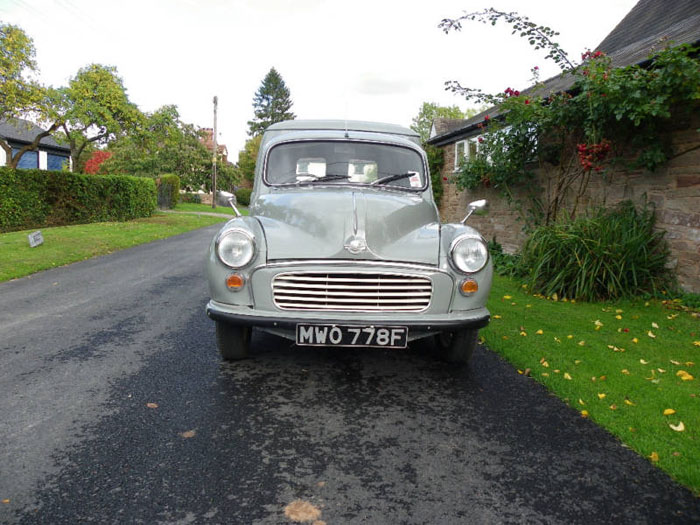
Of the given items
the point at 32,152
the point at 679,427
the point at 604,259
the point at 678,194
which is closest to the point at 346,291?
the point at 679,427

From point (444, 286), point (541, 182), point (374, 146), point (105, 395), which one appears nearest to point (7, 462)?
point (105, 395)

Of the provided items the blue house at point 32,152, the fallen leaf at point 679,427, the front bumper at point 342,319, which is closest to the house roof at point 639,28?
the front bumper at point 342,319

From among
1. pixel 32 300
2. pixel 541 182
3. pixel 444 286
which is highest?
pixel 541 182

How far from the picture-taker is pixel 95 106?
907 inches

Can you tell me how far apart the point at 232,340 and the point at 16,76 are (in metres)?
22.3

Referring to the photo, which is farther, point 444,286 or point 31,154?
point 31,154

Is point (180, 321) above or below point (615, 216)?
below

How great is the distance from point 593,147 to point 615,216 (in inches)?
41.1

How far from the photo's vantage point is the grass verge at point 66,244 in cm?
852

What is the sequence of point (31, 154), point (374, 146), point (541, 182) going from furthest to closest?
point (31, 154)
point (541, 182)
point (374, 146)

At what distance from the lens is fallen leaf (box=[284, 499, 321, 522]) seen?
2.01 m

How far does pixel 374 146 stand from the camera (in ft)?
15.3

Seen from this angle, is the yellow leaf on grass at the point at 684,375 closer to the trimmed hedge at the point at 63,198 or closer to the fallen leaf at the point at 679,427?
the fallen leaf at the point at 679,427

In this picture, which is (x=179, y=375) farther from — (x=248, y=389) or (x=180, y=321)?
(x=180, y=321)
